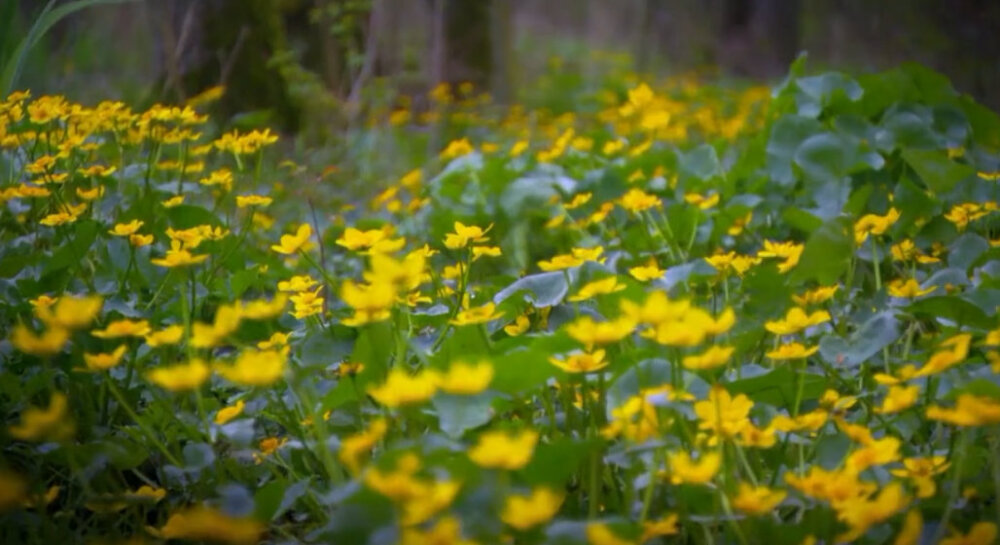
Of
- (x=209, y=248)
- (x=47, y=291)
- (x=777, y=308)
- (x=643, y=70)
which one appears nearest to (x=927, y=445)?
(x=777, y=308)

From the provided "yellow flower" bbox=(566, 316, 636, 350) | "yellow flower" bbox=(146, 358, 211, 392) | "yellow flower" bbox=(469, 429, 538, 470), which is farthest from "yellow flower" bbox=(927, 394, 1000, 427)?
"yellow flower" bbox=(146, 358, 211, 392)

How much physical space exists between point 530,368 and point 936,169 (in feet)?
4.02

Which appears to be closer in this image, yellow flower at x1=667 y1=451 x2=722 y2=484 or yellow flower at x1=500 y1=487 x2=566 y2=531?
yellow flower at x1=500 y1=487 x2=566 y2=531

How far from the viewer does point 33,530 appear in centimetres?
111

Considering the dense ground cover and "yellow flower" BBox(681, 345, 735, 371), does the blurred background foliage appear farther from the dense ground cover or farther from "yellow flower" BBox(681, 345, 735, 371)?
"yellow flower" BBox(681, 345, 735, 371)

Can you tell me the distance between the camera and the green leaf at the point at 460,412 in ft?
3.65

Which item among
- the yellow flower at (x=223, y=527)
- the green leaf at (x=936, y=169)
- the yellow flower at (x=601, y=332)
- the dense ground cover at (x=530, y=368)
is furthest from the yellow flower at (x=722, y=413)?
the green leaf at (x=936, y=169)

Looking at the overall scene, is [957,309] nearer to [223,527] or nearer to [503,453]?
[503,453]

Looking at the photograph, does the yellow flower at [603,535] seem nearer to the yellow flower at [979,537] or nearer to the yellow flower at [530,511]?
the yellow flower at [530,511]

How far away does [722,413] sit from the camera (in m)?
1.08

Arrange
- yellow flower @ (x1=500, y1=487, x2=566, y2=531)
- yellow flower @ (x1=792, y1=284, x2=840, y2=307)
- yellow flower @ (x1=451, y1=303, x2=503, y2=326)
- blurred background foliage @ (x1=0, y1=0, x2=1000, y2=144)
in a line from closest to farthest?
1. yellow flower @ (x1=500, y1=487, x2=566, y2=531)
2. yellow flower @ (x1=451, y1=303, x2=503, y2=326)
3. yellow flower @ (x1=792, y1=284, x2=840, y2=307)
4. blurred background foliage @ (x1=0, y1=0, x2=1000, y2=144)

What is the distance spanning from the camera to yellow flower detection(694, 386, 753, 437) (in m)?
1.03

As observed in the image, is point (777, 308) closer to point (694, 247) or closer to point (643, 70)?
point (694, 247)

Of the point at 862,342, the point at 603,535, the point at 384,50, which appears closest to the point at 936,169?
the point at 862,342
